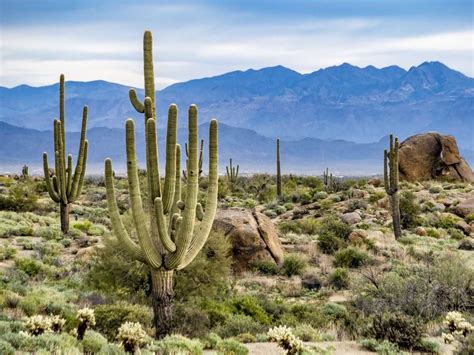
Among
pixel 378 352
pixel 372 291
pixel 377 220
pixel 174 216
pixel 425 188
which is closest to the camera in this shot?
pixel 378 352

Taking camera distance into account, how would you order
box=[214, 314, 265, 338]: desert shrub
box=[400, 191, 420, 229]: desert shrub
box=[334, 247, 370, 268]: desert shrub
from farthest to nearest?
box=[400, 191, 420, 229]: desert shrub → box=[334, 247, 370, 268]: desert shrub → box=[214, 314, 265, 338]: desert shrub

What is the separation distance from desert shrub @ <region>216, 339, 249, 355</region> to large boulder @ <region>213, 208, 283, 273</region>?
8.08m

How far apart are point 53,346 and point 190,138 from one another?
404 cm

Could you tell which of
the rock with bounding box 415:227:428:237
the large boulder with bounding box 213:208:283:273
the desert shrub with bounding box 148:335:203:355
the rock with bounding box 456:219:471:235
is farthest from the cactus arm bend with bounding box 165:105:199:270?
the rock with bounding box 456:219:471:235

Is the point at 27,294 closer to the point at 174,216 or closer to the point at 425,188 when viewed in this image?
the point at 174,216

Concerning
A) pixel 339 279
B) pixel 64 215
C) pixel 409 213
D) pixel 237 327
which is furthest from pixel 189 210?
pixel 409 213

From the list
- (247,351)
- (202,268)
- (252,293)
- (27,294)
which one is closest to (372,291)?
(252,293)

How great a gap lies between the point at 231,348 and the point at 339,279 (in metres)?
8.25

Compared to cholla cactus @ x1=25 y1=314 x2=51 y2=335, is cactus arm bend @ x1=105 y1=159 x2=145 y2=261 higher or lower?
higher

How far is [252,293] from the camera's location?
52.4 feet

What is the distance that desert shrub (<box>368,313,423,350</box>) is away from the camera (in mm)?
10695

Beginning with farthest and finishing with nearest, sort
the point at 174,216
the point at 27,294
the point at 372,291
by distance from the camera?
the point at 372,291 < the point at 27,294 < the point at 174,216

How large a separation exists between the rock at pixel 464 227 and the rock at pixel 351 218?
4.56m

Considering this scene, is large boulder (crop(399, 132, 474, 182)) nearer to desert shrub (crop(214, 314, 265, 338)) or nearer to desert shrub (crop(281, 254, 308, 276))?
desert shrub (crop(281, 254, 308, 276))
